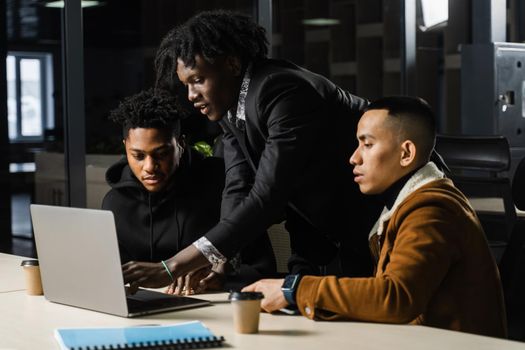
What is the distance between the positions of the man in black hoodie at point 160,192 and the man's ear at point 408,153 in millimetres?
750

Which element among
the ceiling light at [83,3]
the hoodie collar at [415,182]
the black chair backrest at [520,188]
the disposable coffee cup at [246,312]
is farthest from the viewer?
the ceiling light at [83,3]

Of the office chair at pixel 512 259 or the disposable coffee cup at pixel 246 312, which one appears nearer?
the disposable coffee cup at pixel 246 312

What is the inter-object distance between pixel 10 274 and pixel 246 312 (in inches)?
45.6

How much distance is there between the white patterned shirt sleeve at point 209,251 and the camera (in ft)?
7.46

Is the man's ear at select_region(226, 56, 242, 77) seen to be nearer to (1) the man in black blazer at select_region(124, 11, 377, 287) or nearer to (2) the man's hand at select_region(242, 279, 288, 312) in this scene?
(1) the man in black blazer at select_region(124, 11, 377, 287)

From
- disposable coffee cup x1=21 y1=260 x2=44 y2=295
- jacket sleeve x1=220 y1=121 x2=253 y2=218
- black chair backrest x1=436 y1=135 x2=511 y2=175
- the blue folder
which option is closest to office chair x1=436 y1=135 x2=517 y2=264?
black chair backrest x1=436 y1=135 x2=511 y2=175

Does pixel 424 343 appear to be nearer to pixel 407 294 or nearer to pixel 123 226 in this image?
pixel 407 294

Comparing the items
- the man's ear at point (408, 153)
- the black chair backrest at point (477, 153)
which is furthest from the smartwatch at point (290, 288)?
the black chair backrest at point (477, 153)

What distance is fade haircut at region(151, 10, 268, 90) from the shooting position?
245 cm

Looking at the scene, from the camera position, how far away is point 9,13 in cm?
442

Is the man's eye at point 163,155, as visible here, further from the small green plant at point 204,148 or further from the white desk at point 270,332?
the small green plant at point 204,148

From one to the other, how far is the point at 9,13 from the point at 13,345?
2.93 meters

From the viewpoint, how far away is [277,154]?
237cm

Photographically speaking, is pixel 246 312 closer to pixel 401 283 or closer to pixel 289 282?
pixel 289 282
